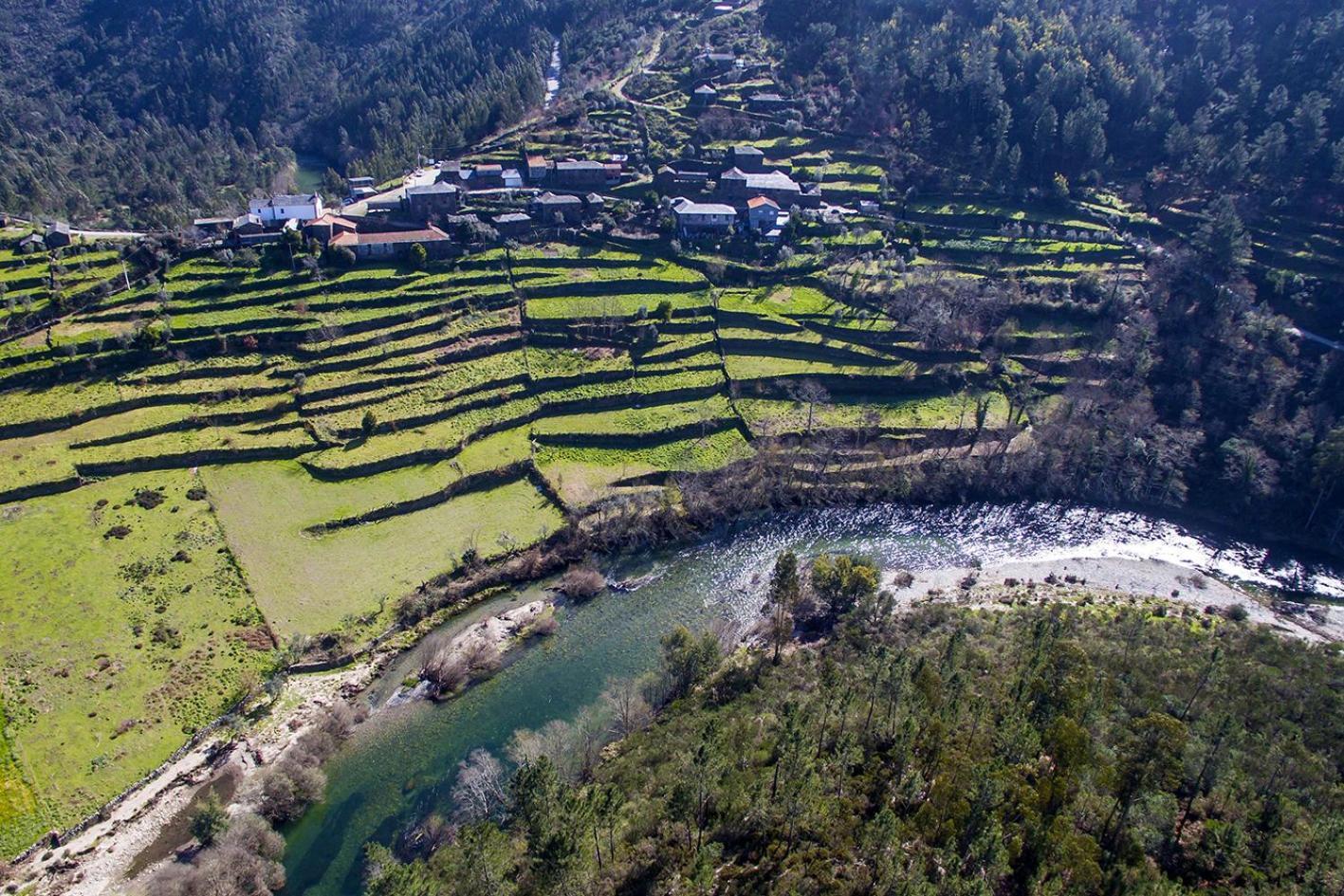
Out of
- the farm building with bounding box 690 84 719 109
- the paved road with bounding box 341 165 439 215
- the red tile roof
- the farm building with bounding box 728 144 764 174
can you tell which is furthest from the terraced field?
the farm building with bounding box 690 84 719 109

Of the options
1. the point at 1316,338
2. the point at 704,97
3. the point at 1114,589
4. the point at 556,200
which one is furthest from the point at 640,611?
the point at 704,97

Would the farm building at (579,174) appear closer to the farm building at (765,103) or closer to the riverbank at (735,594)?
the farm building at (765,103)

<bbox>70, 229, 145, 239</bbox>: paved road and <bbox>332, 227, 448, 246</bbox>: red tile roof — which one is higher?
<bbox>70, 229, 145, 239</bbox>: paved road

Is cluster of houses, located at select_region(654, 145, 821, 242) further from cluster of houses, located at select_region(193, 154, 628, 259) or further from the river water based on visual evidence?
the river water

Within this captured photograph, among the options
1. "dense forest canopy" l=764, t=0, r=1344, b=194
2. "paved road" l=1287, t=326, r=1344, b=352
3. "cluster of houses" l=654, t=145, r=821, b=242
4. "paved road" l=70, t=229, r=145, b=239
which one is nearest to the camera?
"paved road" l=1287, t=326, r=1344, b=352

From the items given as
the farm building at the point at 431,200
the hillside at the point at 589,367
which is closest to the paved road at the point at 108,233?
the hillside at the point at 589,367

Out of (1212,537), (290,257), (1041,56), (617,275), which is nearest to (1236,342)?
(1212,537)
